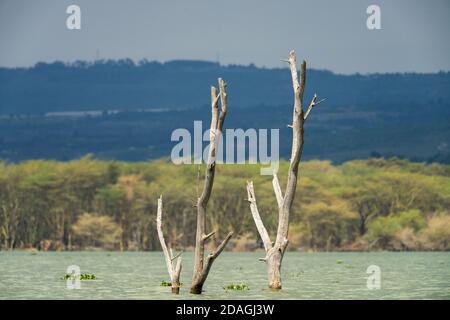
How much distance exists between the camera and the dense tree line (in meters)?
102

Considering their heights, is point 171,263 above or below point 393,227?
above

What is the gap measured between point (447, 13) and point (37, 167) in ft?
339

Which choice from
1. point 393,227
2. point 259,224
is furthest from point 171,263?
point 393,227

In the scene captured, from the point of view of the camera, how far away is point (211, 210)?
335 ft

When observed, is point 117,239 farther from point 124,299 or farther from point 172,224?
point 124,299

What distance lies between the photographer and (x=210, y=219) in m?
101

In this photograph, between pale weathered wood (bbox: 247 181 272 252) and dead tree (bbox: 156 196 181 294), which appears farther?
pale weathered wood (bbox: 247 181 272 252)

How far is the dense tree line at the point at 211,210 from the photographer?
333 feet

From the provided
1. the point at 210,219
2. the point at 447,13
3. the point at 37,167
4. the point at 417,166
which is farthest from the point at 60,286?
the point at 447,13

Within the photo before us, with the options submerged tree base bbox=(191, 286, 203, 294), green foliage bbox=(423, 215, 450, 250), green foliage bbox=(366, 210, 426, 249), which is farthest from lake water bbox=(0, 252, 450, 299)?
green foliage bbox=(366, 210, 426, 249)

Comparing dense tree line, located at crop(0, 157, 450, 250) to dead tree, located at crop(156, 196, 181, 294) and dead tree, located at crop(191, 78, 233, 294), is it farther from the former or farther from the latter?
dead tree, located at crop(191, 78, 233, 294)

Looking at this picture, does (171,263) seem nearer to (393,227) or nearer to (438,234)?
(393,227)

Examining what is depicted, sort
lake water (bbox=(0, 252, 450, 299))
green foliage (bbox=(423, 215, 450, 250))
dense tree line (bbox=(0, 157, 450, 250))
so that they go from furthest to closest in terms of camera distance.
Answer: dense tree line (bbox=(0, 157, 450, 250)), green foliage (bbox=(423, 215, 450, 250)), lake water (bbox=(0, 252, 450, 299))
